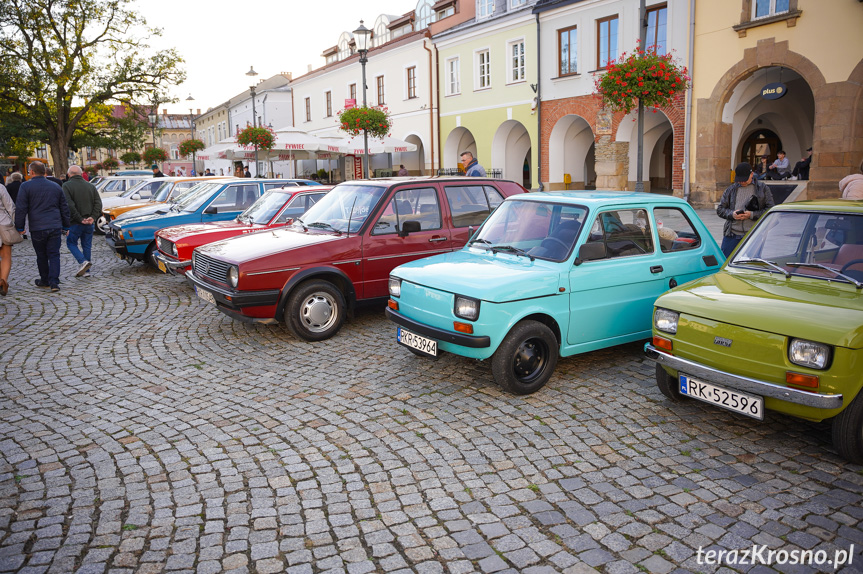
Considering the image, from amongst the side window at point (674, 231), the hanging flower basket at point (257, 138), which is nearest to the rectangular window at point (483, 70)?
the hanging flower basket at point (257, 138)

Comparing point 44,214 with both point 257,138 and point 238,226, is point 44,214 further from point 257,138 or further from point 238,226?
point 257,138

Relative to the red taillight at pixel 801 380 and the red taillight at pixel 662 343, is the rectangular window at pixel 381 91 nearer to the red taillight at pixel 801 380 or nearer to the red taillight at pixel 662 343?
the red taillight at pixel 662 343

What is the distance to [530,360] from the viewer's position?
5.63 metres

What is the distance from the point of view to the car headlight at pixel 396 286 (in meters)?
6.20

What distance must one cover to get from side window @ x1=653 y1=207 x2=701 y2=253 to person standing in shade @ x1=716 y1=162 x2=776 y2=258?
50.5 inches

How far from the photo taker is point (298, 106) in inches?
1710

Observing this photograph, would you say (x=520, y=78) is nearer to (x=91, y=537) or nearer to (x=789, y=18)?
(x=789, y=18)

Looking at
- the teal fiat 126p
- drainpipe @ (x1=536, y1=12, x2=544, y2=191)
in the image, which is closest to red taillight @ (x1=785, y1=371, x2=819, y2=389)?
the teal fiat 126p

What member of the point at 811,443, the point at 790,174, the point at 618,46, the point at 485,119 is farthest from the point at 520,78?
the point at 811,443

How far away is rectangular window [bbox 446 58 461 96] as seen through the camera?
29.4 metres

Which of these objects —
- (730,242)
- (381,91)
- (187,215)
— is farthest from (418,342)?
(381,91)

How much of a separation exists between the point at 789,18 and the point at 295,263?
16204mm

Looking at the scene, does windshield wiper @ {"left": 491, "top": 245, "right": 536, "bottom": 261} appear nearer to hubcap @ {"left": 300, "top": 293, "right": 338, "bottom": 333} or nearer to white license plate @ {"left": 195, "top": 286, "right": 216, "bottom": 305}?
hubcap @ {"left": 300, "top": 293, "right": 338, "bottom": 333}

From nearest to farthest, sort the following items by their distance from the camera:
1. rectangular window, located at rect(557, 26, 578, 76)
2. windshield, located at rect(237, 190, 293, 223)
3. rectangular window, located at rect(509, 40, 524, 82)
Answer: windshield, located at rect(237, 190, 293, 223) → rectangular window, located at rect(557, 26, 578, 76) → rectangular window, located at rect(509, 40, 524, 82)
